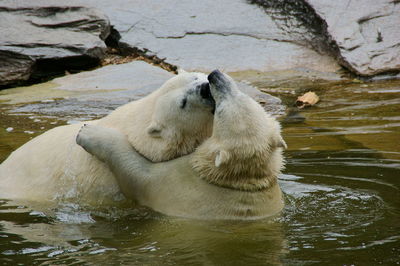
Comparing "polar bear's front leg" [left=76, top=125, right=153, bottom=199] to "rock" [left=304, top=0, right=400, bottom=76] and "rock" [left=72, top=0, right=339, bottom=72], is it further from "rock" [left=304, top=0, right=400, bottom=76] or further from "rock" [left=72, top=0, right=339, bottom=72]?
"rock" [left=304, top=0, right=400, bottom=76]

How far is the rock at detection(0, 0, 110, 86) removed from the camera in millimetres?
10312

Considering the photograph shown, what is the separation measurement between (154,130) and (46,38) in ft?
22.7

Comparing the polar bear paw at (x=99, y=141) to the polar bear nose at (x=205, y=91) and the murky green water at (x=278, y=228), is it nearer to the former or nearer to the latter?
the murky green water at (x=278, y=228)

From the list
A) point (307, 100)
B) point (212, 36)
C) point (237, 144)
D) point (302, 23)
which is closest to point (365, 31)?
point (302, 23)

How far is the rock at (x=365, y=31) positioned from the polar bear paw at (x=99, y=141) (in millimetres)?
6492

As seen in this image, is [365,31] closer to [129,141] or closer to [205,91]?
[205,91]

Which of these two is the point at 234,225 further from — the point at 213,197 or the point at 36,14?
the point at 36,14

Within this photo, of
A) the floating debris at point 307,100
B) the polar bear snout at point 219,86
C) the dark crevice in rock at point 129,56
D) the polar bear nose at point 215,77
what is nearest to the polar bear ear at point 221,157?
the polar bear snout at point 219,86

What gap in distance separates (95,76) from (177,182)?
239 inches

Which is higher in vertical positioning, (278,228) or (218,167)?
(218,167)

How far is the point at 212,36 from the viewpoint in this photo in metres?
11.6

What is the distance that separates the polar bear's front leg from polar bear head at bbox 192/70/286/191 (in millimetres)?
385

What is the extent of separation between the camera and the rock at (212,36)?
11000 mm

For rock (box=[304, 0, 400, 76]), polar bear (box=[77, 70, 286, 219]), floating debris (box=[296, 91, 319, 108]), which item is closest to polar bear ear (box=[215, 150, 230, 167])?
polar bear (box=[77, 70, 286, 219])
